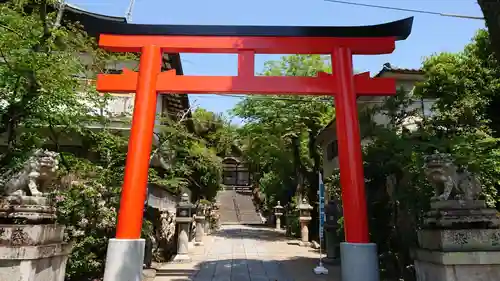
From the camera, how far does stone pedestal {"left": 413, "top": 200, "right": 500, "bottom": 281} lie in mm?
4508

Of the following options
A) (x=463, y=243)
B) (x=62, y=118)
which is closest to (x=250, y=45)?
(x=62, y=118)

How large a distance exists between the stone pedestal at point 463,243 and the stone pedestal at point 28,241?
18.3 feet

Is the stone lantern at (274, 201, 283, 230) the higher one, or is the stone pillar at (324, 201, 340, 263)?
the stone lantern at (274, 201, 283, 230)

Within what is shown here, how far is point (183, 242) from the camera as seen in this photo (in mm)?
12812

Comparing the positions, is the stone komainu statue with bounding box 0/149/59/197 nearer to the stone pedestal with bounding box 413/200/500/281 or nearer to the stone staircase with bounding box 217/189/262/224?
→ the stone pedestal with bounding box 413/200/500/281

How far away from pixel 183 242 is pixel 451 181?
32.8ft

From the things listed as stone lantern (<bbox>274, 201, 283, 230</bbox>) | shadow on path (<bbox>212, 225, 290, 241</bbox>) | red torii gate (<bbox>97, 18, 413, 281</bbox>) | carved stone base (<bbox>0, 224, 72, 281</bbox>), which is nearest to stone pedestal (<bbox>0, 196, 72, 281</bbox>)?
carved stone base (<bbox>0, 224, 72, 281</bbox>)

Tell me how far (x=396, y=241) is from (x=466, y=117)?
4.35 meters

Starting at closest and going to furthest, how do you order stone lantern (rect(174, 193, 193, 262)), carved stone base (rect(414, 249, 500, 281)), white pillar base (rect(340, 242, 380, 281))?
carved stone base (rect(414, 249, 500, 281))
white pillar base (rect(340, 242, 380, 281))
stone lantern (rect(174, 193, 193, 262))

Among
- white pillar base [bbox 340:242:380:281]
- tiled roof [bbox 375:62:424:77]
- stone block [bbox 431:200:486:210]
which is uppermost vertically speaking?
tiled roof [bbox 375:62:424:77]

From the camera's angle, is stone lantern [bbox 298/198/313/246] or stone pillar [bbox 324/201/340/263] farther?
stone lantern [bbox 298/198/313/246]

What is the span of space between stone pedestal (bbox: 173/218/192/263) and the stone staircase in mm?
25221

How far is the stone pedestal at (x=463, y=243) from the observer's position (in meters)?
4.51

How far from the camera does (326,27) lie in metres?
7.95
